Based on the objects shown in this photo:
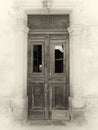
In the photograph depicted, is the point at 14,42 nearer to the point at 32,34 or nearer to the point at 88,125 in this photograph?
the point at 32,34

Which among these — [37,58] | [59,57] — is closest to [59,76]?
[59,57]

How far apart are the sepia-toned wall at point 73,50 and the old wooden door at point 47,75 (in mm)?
395

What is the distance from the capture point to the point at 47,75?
6918 mm

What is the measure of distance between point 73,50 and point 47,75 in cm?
102

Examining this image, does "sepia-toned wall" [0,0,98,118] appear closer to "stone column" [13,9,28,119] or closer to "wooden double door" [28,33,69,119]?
"stone column" [13,9,28,119]

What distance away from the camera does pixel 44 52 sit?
6945mm

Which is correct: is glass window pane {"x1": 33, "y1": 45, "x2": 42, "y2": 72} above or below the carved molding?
below

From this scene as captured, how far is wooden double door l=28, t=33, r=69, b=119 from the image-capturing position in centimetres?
689

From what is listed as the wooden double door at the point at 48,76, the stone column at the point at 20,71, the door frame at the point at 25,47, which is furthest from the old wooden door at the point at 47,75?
the stone column at the point at 20,71

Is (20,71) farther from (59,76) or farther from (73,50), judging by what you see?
(73,50)

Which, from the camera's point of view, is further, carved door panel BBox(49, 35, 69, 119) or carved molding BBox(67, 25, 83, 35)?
carved door panel BBox(49, 35, 69, 119)

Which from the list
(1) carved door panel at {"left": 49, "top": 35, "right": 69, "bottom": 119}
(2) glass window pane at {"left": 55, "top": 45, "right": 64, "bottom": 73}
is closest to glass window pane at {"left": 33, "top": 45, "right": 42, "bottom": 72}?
(1) carved door panel at {"left": 49, "top": 35, "right": 69, "bottom": 119}

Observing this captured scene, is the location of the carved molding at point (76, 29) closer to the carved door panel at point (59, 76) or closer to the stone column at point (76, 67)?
the stone column at point (76, 67)

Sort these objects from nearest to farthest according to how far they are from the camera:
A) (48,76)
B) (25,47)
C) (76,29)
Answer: (76,29)
(25,47)
(48,76)
